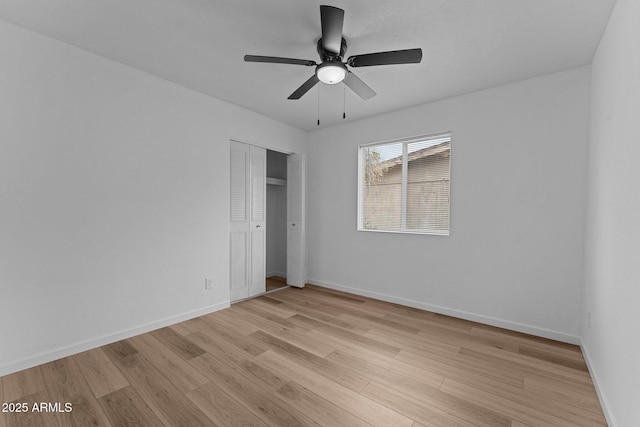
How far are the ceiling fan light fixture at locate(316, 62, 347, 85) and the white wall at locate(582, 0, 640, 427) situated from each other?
5.32ft

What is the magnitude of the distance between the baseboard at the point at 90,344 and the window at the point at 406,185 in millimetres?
2631

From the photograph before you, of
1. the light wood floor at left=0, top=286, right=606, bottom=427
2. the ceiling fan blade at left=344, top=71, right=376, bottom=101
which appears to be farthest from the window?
the ceiling fan blade at left=344, top=71, right=376, bottom=101

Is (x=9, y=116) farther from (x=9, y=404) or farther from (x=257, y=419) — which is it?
(x=257, y=419)

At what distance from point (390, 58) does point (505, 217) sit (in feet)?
7.11

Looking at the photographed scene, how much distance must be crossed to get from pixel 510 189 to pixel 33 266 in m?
4.47

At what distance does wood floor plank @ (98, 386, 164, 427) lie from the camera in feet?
5.24

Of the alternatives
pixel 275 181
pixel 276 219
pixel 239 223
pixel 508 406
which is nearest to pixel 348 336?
pixel 508 406

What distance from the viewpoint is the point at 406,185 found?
3.70 m

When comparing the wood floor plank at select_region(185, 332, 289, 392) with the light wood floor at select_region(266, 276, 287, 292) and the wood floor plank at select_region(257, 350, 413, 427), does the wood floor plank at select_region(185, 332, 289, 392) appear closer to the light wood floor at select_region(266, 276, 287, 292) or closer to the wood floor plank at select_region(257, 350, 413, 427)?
the wood floor plank at select_region(257, 350, 413, 427)

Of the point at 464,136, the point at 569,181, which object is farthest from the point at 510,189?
the point at 464,136

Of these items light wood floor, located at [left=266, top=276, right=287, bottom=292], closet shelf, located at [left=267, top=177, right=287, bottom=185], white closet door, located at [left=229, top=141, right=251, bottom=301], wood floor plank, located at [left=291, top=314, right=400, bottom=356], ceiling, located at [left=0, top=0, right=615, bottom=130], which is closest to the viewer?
ceiling, located at [left=0, top=0, right=615, bottom=130]

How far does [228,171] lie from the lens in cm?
352

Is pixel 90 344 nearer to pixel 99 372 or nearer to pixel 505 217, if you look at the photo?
pixel 99 372

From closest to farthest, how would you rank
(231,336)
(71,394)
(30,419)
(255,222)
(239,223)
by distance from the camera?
(30,419) → (71,394) → (231,336) → (239,223) → (255,222)
